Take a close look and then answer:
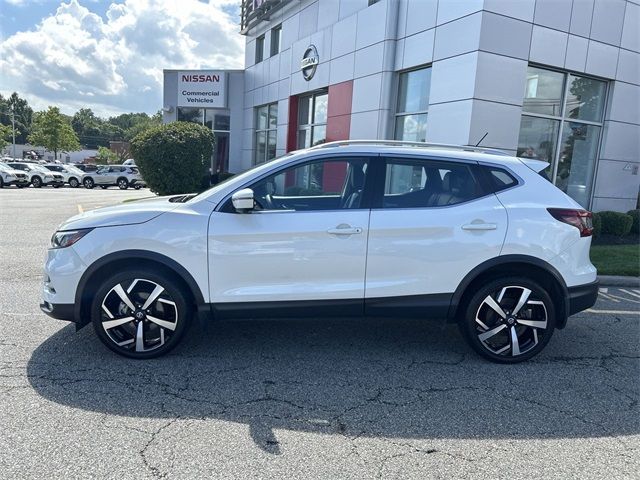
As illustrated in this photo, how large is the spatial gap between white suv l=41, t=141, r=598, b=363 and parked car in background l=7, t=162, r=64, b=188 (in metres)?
27.5

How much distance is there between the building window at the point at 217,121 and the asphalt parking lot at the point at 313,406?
1934cm

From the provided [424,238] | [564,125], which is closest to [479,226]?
[424,238]

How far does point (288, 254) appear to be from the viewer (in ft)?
11.9

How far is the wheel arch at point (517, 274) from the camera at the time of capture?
12.4 feet

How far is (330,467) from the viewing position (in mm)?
2557

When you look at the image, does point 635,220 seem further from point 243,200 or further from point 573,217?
point 243,200

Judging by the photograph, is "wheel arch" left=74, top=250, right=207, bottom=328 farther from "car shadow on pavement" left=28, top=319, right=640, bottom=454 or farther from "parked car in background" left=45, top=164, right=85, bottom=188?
"parked car in background" left=45, top=164, right=85, bottom=188

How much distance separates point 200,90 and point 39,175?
12.0 m

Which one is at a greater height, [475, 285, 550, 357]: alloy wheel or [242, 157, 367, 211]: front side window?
[242, 157, 367, 211]: front side window

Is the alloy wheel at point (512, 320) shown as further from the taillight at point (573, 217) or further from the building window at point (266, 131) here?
the building window at point (266, 131)

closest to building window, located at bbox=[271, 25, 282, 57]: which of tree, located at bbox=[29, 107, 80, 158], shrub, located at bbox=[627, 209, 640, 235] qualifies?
shrub, located at bbox=[627, 209, 640, 235]

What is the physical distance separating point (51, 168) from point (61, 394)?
31.3 m

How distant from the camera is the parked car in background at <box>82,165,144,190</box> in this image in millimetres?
29047

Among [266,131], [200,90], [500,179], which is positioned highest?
[200,90]
